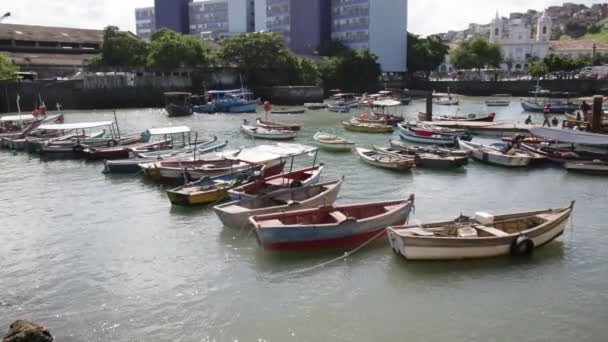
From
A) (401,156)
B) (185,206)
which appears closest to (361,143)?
(401,156)

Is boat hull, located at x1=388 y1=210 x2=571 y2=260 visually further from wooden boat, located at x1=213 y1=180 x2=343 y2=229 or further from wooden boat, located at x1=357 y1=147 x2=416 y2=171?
wooden boat, located at x1=357 y1=147 x2=416 y2=171

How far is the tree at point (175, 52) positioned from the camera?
90.4m

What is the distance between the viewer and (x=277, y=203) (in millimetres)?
21906

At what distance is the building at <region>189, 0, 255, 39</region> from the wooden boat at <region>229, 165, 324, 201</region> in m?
113

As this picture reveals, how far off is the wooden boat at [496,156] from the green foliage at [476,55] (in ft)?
303

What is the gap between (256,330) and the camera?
13.9 metres

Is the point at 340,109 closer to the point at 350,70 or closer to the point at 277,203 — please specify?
the point at 350,70

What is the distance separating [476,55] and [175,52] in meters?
67.5

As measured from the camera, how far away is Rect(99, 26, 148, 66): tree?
300ft

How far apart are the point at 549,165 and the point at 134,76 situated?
2698 inches

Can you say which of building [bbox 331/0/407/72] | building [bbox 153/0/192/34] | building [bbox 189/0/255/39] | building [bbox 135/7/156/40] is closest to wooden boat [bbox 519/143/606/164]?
building [bbox 331/0/407/72]

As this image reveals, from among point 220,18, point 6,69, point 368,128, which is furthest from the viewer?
point 220,18

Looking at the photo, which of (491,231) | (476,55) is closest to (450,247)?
(491,231)

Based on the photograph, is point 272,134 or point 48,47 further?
point 48,47
